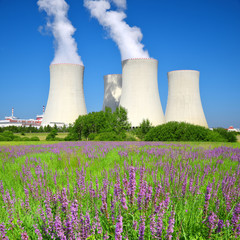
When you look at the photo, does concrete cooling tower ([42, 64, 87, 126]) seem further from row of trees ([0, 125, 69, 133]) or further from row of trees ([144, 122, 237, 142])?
row of trees ([144, 122, 237, 142])

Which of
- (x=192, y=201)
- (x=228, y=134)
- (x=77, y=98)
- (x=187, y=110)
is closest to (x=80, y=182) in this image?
(x=192, y=201)

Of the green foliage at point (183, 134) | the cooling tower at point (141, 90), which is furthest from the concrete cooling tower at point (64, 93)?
the green foliage at point (183, 134)

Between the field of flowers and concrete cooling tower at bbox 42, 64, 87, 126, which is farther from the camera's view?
concrete cooling tower at bbox 42, 64, 87, 126

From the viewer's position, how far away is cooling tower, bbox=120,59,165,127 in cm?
2877

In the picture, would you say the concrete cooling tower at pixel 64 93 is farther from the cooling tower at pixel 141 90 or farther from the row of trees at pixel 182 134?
the row of trees at pixel 182 134

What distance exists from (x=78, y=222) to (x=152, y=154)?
12.7 feet

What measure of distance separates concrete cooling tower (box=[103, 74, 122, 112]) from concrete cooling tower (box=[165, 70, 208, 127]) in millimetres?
9325

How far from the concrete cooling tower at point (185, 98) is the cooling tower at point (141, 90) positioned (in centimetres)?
260

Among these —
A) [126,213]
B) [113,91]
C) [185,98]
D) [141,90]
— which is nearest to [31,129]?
[113,91]

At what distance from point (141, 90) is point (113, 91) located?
11.0m

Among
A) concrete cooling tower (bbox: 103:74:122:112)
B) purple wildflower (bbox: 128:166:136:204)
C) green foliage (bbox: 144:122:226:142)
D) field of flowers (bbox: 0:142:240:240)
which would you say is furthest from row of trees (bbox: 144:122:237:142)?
concrete cooling tower (bbox: 103:74:122:112)

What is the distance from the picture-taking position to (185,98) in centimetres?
3094

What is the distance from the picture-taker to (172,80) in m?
31.9

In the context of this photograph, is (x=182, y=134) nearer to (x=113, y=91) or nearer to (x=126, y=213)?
(x=126, y=213)
